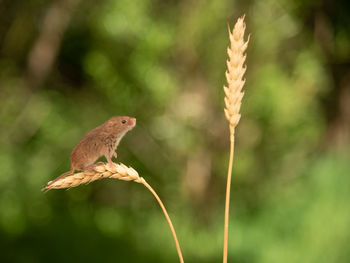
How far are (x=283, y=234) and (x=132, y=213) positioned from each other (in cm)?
275

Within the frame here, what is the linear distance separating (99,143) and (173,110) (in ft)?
20.9

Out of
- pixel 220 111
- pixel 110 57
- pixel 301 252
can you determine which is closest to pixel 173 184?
pixel 220 111

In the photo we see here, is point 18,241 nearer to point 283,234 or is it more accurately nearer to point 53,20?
point 283,234

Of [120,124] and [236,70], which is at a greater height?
[236,70]

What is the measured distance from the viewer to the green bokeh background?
6.50m

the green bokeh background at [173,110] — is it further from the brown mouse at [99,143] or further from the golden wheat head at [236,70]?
the golden wheat head at [236,70]

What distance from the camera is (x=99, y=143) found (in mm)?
1156

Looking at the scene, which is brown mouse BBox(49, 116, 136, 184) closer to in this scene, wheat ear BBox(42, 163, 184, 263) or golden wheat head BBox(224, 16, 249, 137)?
wheat ear BBox(42, 163, 184, 263)

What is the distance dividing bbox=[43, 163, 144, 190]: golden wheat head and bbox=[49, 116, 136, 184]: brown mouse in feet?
0.18

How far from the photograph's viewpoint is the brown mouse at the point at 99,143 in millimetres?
1125

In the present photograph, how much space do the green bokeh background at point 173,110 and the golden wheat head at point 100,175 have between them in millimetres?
4472

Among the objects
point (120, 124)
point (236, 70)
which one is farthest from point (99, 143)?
point (236, 70)

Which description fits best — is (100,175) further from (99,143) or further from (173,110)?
(173,110)

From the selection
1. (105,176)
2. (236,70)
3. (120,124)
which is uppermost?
(236,70)
